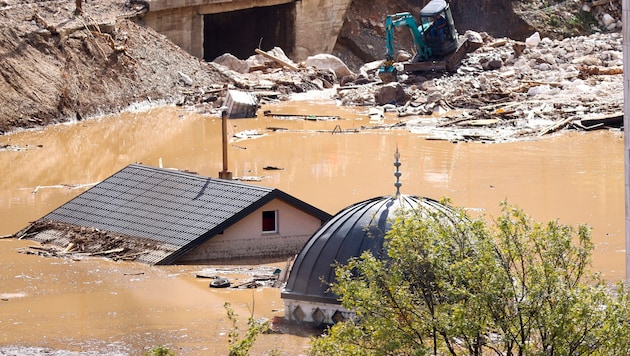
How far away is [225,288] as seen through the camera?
21.4 m

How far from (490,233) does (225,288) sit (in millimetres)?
9887

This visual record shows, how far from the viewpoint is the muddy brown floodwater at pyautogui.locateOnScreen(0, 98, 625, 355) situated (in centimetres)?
1936

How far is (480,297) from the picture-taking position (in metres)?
11.4

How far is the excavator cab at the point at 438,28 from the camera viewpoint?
46656 mm

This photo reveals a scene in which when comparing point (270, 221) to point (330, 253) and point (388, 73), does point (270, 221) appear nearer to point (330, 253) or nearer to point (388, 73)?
point (330, 253)

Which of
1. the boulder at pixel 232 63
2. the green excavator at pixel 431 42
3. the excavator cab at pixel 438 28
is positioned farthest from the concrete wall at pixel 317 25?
the excavator cab at pixel 438 28

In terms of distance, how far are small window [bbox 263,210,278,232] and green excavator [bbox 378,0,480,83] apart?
23881mm

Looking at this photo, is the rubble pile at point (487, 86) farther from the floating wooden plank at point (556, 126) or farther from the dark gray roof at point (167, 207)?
the dark gray roof at point (167, 207)

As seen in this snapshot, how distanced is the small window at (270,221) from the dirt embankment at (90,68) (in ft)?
60.3

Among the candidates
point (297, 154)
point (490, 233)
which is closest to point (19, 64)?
point (297, 154)

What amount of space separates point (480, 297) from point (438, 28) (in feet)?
120

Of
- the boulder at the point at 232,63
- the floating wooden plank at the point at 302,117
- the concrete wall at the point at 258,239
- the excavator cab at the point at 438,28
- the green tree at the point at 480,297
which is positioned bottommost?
the concrete wall at the point at 258,239

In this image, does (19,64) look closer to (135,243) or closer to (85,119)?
(85,119)

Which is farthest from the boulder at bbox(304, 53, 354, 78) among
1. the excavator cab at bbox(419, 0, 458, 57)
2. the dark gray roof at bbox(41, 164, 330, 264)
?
the dark gray roof at bbox(41, 164, 330, 264)
